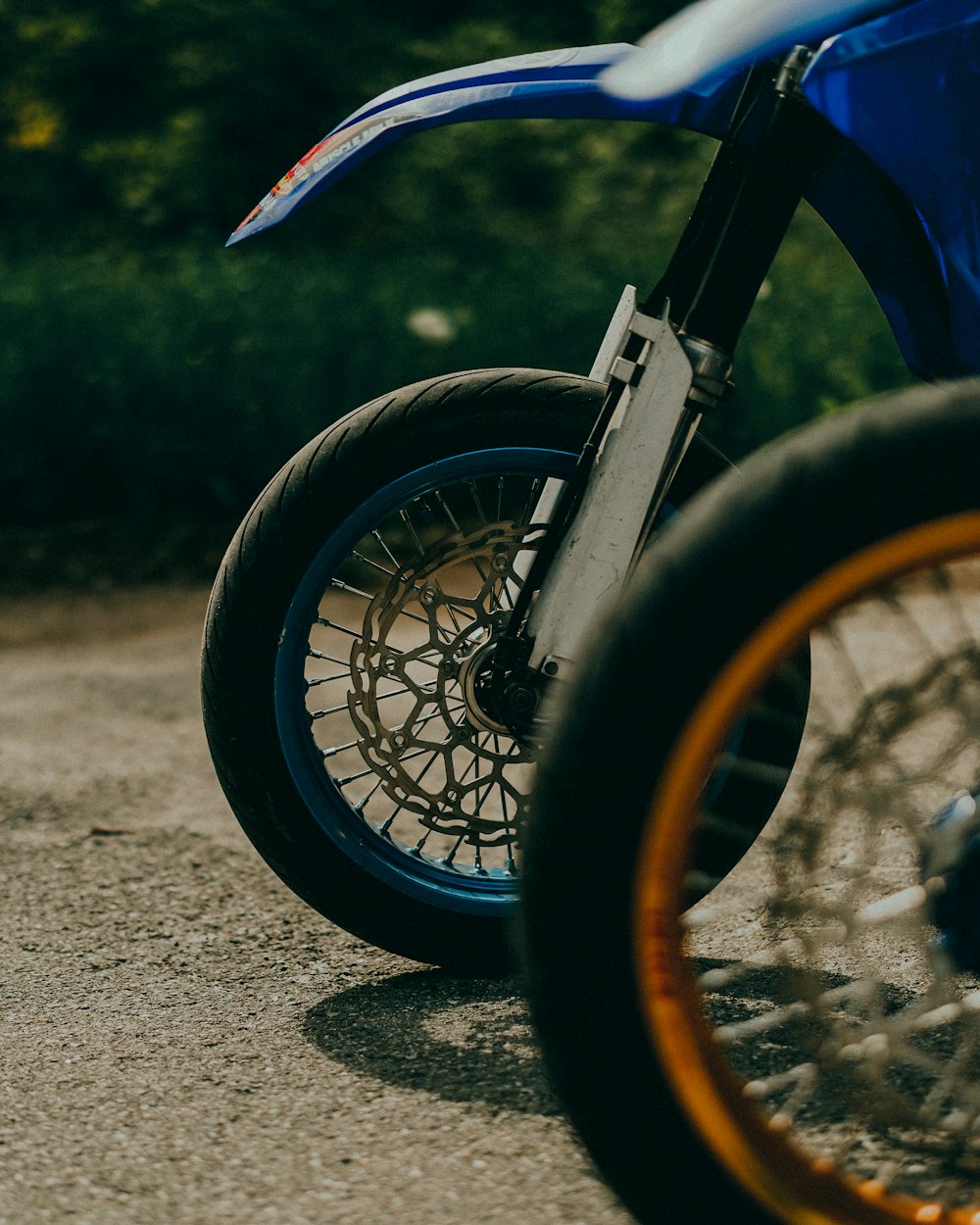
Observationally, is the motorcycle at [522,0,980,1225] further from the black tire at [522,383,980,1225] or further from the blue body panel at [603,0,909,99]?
the blue body panel at [603,0,909,99]

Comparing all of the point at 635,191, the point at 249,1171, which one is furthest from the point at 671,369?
the point at 635,191

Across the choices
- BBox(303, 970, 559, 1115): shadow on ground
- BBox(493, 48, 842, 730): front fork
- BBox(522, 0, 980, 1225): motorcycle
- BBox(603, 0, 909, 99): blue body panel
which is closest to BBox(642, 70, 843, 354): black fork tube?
BBox(493, 48, 842, 730): front fork

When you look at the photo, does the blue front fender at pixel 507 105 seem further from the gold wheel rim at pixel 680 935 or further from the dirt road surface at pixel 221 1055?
the dirt road surface at pixel 221 1055

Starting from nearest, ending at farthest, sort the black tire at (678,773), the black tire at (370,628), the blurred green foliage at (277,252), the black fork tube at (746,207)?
the black tire at (678,773)
the black fork tube at (746,207)
the black tire at (370,628)
the blurred green foliage at (277,252)

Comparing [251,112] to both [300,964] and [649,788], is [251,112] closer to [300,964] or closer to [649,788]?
[300,964]

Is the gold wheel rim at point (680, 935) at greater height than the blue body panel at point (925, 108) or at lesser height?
lesser

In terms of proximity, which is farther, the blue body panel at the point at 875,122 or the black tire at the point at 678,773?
the blue body panel at the point at 875,122

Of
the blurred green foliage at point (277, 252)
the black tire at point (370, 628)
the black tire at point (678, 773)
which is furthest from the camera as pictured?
the blurred green foliage at point (277, 252)

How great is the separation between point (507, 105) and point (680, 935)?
1.23 metres


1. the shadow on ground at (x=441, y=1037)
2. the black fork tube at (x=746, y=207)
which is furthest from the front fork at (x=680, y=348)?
the shadow on ground at (x=441, y=1037)

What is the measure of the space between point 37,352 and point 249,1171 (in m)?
5.09

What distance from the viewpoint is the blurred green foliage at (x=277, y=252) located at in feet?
21.0

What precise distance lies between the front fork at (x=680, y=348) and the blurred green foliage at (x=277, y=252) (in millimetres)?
4352

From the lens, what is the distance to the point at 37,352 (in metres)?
6.41
